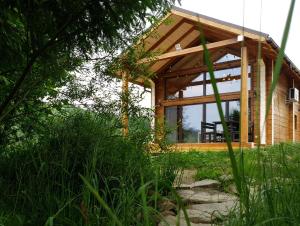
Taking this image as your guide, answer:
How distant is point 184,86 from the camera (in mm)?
14469

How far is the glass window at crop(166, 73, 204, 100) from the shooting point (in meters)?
14.0

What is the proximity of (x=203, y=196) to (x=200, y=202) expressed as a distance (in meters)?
0.18

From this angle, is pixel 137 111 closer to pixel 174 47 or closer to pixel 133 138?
pixel 133 138

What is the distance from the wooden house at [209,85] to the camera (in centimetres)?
1173

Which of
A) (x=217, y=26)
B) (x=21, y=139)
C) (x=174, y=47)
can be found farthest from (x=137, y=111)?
(x=174, y=47)

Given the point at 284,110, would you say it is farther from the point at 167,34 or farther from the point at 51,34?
the point at 51,34

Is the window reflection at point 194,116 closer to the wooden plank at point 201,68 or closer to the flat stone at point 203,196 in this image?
the wooden plank at point 201,68

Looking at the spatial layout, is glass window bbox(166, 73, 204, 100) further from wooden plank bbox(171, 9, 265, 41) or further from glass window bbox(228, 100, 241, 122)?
wooden plank bbox(171, 9, 265, 41)

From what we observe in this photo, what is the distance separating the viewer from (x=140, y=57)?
13.1 feet

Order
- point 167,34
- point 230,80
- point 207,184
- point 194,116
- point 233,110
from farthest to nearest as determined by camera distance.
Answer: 1. point 194,116
2. point 167,34
3. point 230,80
4. point 233,110
5. point 207,184

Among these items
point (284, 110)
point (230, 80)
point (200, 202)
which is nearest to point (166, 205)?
point (200, 202)

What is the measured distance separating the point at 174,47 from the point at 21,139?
1082cm

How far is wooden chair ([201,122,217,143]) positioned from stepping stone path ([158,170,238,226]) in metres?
7.23

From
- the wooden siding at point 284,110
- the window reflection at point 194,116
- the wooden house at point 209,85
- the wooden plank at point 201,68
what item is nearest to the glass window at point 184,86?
the wooden house at point 209,85
